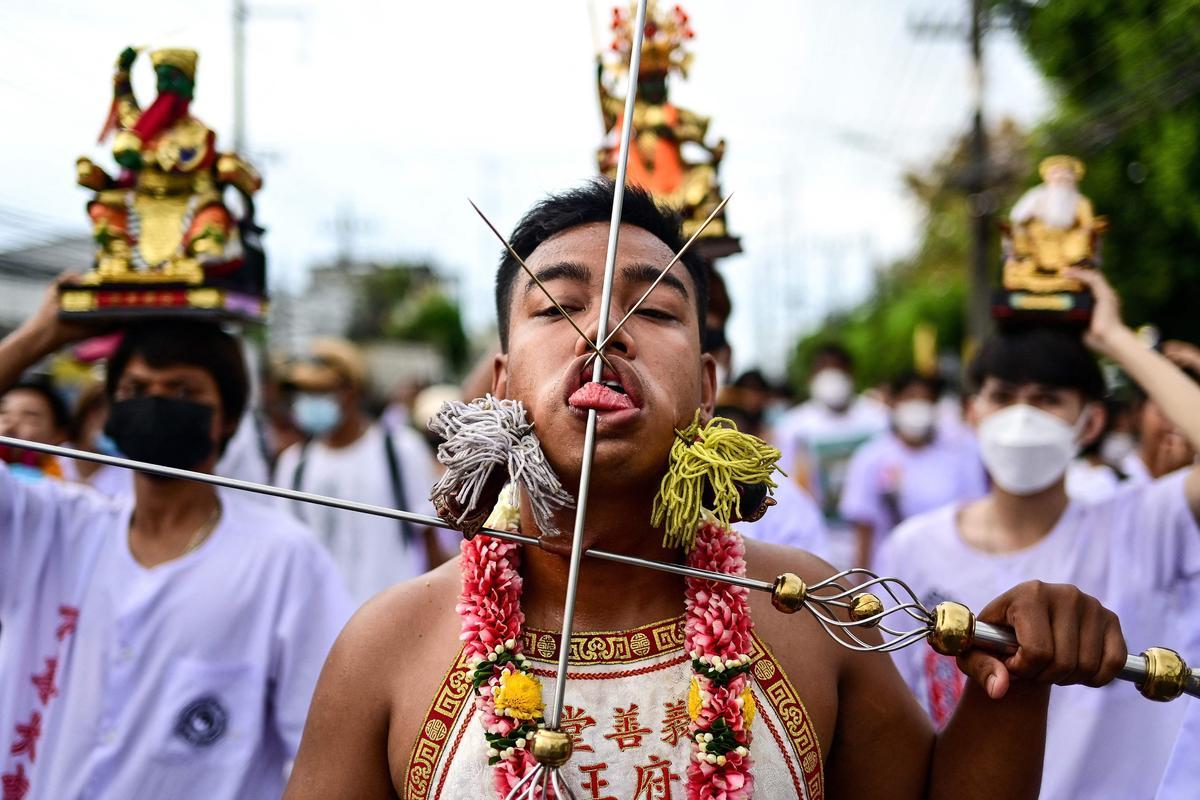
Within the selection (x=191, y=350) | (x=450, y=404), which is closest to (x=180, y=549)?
(x=191, y=350)

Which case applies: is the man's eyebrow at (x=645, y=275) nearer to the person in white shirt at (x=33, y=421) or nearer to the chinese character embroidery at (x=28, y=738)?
the chinese character embroidery at (x=28, y=738)

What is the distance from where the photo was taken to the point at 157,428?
327 centimetres

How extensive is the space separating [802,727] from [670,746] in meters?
0.26

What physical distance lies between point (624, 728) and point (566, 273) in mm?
867

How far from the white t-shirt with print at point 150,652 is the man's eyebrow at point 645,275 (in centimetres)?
177

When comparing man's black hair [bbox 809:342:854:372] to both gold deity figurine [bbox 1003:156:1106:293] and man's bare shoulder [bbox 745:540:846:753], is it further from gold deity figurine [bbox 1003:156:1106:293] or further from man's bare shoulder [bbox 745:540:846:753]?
man's bare shoulder [bbox 745:540:846:753]

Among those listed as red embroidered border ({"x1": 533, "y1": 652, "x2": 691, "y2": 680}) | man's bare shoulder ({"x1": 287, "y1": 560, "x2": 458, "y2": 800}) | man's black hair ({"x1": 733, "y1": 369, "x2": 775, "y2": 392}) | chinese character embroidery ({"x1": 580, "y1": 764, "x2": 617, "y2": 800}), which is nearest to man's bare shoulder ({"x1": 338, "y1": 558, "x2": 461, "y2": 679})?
man's bare shoulder ({"x1": 287, "y1": 560, "x2": 458, "y2": 800})

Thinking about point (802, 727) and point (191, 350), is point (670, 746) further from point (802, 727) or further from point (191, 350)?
point (191, 350)

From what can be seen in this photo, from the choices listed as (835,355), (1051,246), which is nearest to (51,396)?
(1051,246)

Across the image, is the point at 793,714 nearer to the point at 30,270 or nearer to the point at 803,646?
the point at 803,646

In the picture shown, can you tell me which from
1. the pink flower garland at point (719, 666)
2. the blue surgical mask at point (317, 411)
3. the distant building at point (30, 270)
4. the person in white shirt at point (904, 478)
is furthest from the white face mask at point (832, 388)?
the pink flower garland at point (719, 666)

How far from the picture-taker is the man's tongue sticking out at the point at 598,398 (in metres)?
1.80

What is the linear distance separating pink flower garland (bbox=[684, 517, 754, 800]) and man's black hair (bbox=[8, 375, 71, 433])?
4.23 m

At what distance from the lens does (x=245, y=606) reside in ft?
10.5
